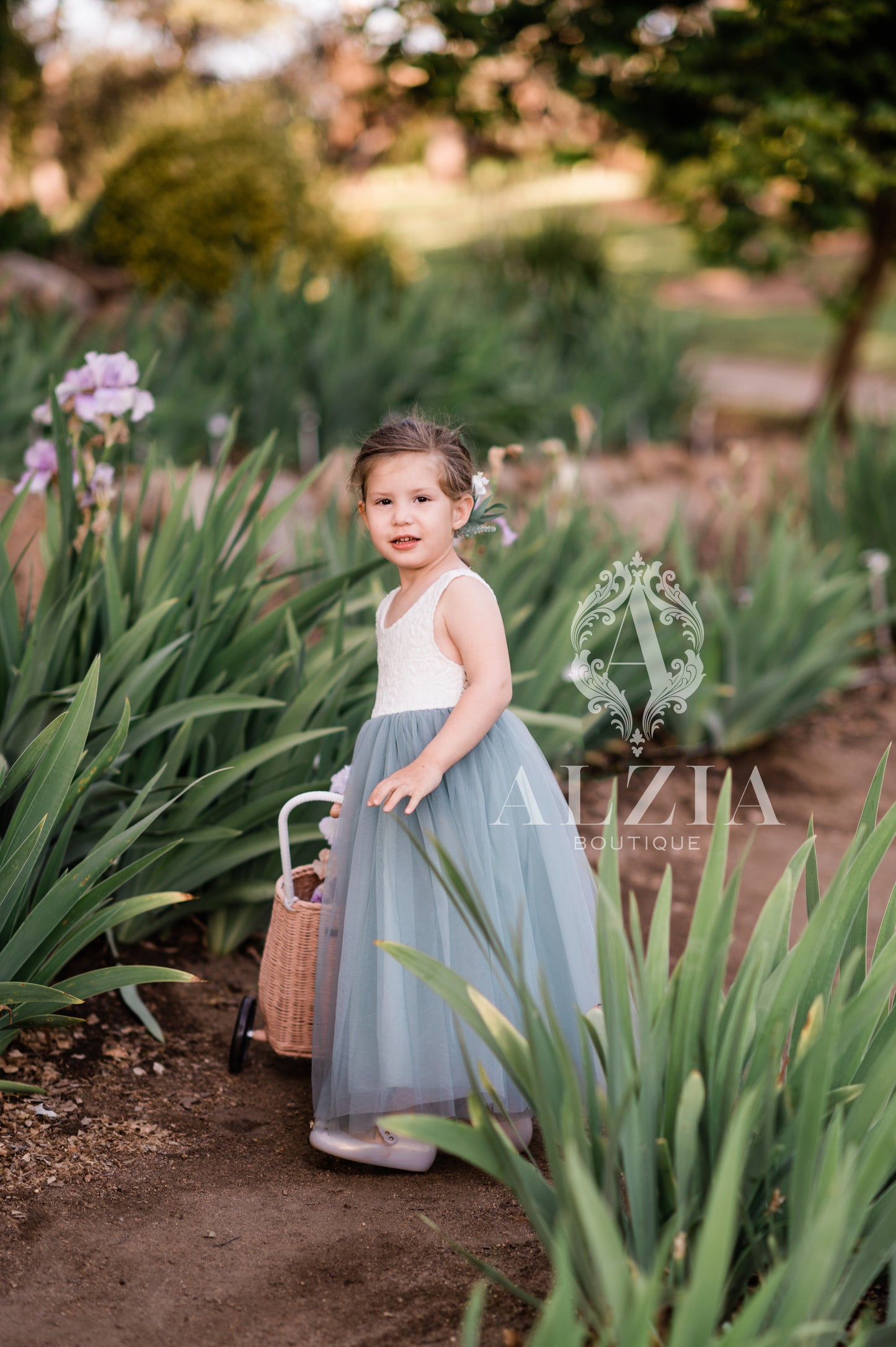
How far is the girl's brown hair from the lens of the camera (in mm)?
1908

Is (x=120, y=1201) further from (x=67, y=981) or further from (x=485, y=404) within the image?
(x=485, y=404)

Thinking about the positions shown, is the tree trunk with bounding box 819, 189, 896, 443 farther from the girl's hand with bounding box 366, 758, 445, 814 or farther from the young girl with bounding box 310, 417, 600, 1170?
the girl's hand with bounding box 366, 758, 445, 814

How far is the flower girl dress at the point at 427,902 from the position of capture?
6.04 ft

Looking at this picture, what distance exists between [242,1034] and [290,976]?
188 mm

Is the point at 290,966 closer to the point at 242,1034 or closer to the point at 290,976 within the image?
the point at 290,976

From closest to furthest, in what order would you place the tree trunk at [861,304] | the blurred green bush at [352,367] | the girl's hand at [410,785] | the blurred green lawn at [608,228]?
the girl's hand at [410,785] < the blurred green bush at [352,367] < the tree trunk at [861,304] < the blurred green lawn at [608,228]

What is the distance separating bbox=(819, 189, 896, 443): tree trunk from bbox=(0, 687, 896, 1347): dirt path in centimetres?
569

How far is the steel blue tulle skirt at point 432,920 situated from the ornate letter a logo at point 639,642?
3.51ft

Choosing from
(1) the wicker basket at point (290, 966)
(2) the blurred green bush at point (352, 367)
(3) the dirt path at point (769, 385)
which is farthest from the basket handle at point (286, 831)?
(3) the dirt path at point (769, 385)

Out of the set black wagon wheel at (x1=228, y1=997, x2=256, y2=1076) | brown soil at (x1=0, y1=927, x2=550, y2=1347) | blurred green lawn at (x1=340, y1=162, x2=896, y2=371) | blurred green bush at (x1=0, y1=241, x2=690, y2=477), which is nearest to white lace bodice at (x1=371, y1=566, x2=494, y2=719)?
black wagon wheel at (x1=228, y1=997, x2=256, y2=1076)

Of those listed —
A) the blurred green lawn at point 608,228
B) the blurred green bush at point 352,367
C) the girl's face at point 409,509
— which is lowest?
the girl's face at point 409,509

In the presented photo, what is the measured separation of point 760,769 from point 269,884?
1878mm

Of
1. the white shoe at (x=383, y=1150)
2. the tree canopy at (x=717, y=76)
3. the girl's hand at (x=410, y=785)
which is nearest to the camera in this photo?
the girl's hand at (x=410, y=785)

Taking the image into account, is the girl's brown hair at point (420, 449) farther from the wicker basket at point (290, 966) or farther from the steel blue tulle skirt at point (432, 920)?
the wicker basket at point (290, 966)
